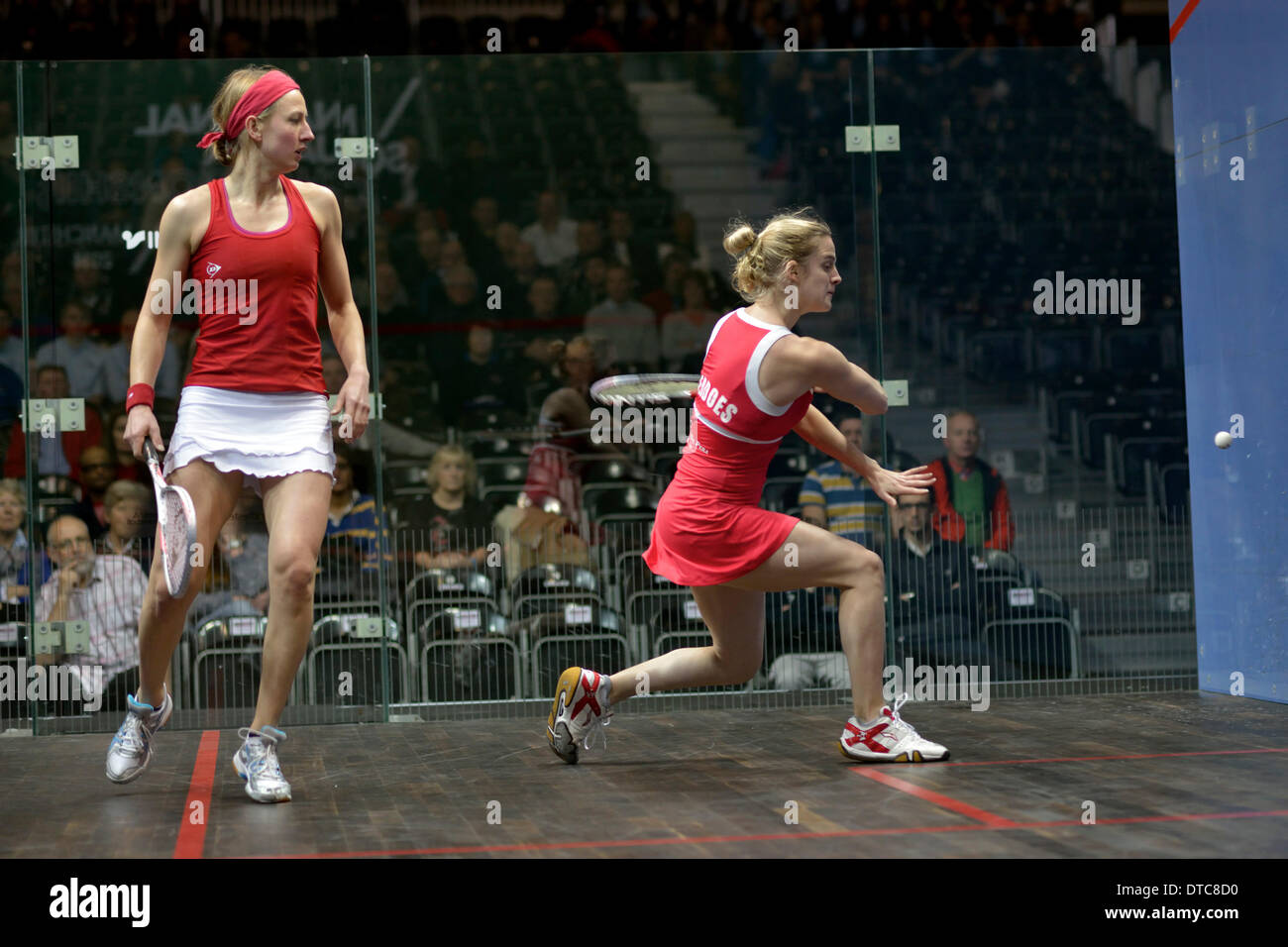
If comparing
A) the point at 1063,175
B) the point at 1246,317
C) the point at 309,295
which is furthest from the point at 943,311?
the point at 309,295

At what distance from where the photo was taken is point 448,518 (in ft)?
16.5

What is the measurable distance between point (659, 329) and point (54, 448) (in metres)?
2.01

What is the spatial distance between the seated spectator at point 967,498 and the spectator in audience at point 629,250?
1.13 metres

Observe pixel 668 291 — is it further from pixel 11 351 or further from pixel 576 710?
pixel 11 351

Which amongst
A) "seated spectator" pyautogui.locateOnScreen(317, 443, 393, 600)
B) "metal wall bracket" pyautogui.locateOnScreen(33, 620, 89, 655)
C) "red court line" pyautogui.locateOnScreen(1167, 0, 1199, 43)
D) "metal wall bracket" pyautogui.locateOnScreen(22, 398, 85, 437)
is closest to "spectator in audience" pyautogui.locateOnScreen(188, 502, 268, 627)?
"seated spectator" pyautogui.locateOnScreen(317, 443, 393, 600)

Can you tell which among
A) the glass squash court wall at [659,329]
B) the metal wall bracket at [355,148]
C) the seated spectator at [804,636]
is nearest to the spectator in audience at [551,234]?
the glass squash court wall at [659,329]

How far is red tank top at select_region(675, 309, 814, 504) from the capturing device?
3.58m

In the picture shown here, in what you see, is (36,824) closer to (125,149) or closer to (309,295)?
(309,295)

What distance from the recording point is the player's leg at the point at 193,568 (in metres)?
3.29

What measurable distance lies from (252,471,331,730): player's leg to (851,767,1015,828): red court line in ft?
4.28

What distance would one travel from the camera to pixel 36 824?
10.1ft

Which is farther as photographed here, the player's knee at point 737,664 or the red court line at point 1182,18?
the red court line at point 1182,18

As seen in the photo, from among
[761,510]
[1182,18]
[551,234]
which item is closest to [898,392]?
[551,234]

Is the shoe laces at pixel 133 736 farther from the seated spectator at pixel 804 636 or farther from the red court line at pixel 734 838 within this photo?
the seated spectator at pixel 804 636
